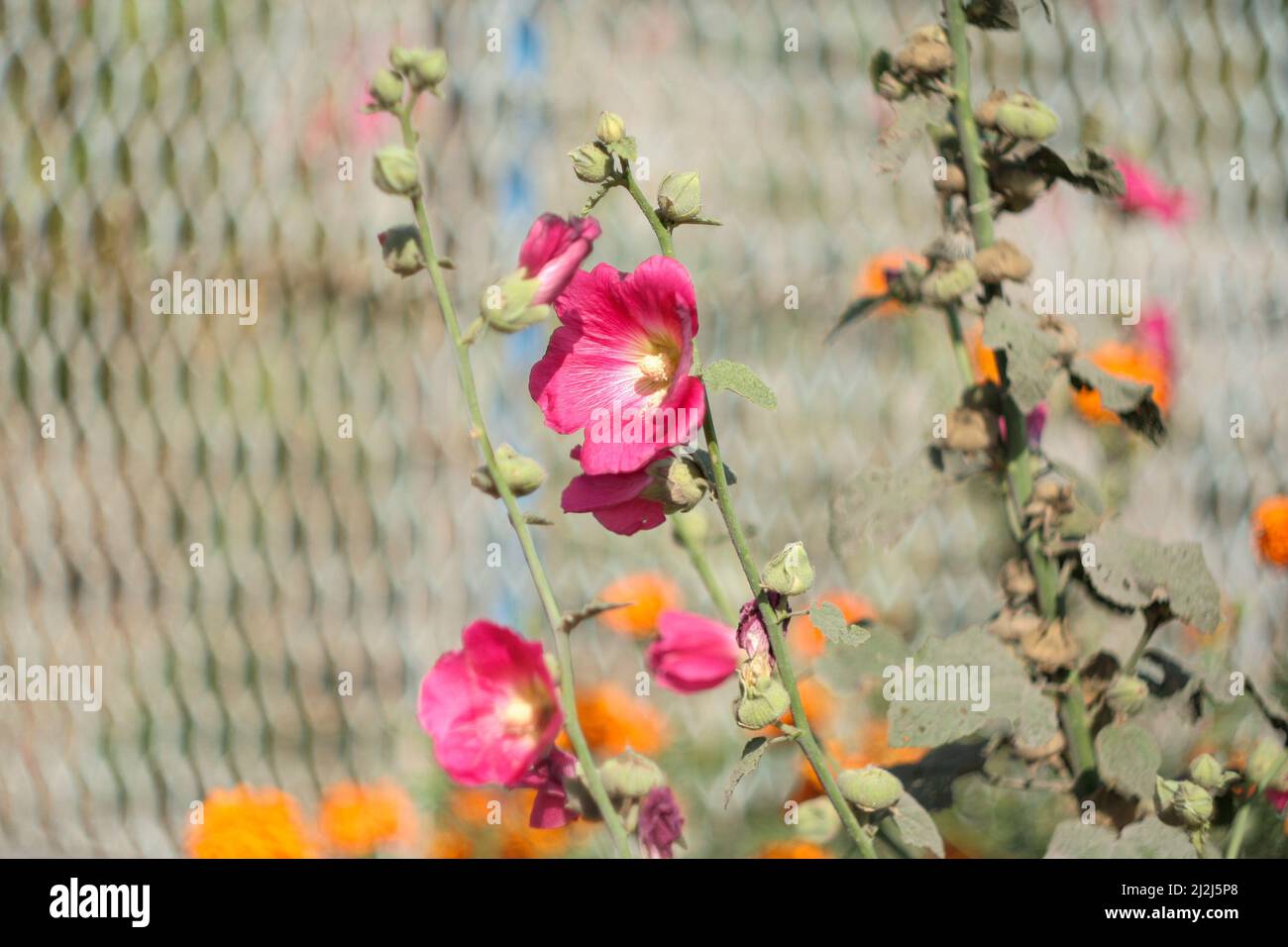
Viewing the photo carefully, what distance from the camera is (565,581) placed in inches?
59.1

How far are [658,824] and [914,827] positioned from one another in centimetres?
9

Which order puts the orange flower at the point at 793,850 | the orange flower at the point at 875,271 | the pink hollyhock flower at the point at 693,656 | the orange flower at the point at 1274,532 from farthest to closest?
the orange flower at the point at 875,271 < the orange flower at the point at 1274,532 < the orange flower at the point at 793,850 < the pink hollyhock flower at the point at 693,656

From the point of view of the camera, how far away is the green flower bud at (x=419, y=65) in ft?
1.47

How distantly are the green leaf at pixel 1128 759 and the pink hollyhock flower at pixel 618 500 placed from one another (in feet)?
0.81

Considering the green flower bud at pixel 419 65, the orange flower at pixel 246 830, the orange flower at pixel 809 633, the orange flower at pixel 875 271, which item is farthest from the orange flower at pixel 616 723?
the green flower bud at pixel 419 65

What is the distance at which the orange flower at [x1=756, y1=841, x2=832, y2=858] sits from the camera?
991 millimetres

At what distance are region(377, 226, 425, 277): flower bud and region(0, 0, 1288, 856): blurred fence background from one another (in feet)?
3.25

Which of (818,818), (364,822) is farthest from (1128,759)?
(364,822)

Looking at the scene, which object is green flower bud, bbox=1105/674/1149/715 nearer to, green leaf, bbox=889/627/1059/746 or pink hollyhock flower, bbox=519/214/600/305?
green leaf, bbox=889/627/1059/746

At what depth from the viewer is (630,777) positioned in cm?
45

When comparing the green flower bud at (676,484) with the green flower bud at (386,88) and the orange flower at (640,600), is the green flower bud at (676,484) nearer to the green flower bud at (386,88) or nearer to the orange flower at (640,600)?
the green flower bud at (386,88)

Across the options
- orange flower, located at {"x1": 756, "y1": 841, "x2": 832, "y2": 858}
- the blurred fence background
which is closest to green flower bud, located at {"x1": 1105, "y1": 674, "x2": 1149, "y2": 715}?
orange flower, located at {"x1": 756, "y1": 841, "x2": 832, "y2": 858}

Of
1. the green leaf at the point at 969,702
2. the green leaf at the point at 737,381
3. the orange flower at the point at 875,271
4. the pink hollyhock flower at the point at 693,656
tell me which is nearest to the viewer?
the green leaf at the point at 737,381
